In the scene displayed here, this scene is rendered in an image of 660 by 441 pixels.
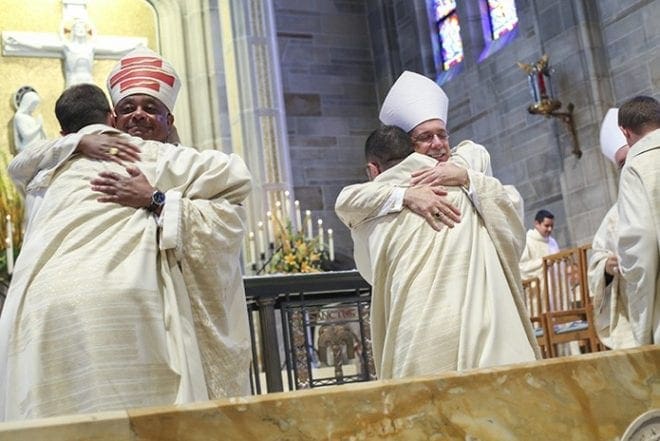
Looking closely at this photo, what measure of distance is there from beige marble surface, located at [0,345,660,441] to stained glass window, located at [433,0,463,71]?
12.3 m

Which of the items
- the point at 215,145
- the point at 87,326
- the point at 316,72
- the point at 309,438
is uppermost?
the point at 316,72

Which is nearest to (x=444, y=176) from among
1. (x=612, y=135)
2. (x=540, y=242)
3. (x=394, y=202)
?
(x=394, y=202)

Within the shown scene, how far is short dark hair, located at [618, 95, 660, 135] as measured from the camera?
3.76 m

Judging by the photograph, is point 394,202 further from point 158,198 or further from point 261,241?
point 261,241

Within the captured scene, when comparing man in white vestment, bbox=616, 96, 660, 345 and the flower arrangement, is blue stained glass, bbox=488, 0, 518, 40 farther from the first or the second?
man in white vestment, bbox=616, 96, 660, 345

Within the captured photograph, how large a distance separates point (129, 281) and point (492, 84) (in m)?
10.9

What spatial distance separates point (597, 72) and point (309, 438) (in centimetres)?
994

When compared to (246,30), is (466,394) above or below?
below

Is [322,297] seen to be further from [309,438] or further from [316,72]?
[316,72]

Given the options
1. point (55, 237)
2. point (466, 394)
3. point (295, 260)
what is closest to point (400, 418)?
point (466, 394)

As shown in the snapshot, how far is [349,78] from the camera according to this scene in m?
14.9

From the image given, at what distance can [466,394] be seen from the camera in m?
1.89

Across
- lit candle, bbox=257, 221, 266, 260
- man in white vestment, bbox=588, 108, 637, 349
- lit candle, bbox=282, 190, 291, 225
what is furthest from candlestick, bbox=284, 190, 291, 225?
man in white vestment, bbox=588, 108, 637, 349

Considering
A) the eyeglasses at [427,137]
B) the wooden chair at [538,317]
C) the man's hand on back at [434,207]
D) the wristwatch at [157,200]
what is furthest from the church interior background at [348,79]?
the wristwatch at [157,200]
